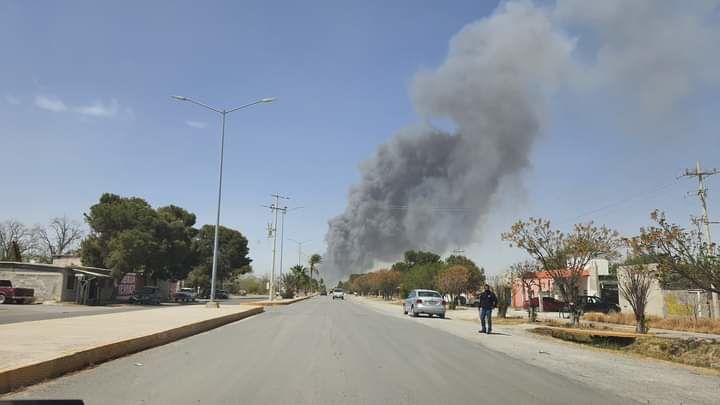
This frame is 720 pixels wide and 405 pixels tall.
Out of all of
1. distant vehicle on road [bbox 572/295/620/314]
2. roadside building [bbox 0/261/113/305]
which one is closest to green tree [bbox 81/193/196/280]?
roadside building [bbox 0/261/113/305]

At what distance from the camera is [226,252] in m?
86.7

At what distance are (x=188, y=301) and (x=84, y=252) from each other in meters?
13.1

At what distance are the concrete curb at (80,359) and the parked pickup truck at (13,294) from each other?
2893cm

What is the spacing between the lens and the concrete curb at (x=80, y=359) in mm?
7580

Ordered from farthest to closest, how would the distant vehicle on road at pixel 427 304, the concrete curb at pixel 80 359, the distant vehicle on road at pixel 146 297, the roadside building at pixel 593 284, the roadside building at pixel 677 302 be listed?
the distant vehicle on road at pixel 146 297, the roadside building at pixel 593 284, the distant vehicle on road at pixel 427 304, the roadside building at pixel 677 302, the concrete curb at pixel 80 359

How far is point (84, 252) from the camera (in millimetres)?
49719

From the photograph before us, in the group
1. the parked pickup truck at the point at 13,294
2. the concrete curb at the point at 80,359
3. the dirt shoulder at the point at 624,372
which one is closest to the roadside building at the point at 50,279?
the parked pickup truck at the point at 13,294

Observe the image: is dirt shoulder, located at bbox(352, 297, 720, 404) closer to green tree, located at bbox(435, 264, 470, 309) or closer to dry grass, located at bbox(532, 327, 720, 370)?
dry grass, located at bbox(532, 327, 720, 370)

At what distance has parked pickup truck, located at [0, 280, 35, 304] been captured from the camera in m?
37.8

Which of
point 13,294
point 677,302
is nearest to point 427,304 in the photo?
point 677,302

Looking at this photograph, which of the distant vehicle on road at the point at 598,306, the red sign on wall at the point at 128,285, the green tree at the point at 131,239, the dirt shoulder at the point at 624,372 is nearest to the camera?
the dirt shoulder at the point at 624,372

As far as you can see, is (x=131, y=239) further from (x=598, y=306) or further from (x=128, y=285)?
(x=598, y=306)

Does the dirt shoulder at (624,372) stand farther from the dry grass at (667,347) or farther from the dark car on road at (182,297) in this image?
Result: the dark car on road at (182,297)

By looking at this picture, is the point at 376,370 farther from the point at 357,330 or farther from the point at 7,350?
the point at 357,330
